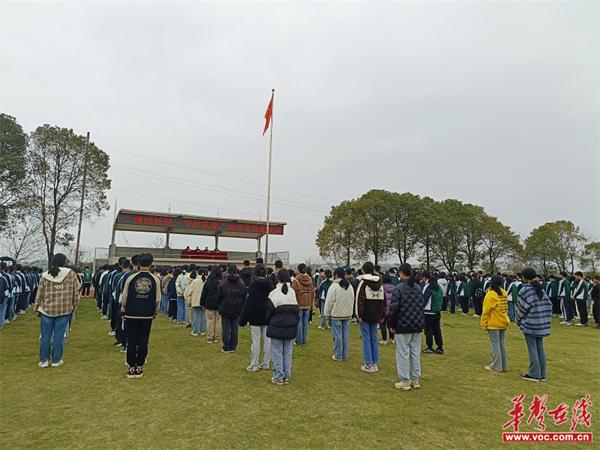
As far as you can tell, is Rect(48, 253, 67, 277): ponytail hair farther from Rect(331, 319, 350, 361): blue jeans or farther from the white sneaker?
the white sneaker

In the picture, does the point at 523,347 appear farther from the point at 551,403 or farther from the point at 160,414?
the point at 160,414

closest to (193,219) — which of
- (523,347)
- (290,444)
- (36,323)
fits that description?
(36,323)

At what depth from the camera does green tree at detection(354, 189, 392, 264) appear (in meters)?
34.0

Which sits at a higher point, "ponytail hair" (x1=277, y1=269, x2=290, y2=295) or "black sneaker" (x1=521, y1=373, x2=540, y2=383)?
"ponytail hair" (x1=277, y1=269, x2=290, y2=295)

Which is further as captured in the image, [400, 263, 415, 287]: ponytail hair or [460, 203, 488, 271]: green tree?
[460, 203, 488, 271]: green tree

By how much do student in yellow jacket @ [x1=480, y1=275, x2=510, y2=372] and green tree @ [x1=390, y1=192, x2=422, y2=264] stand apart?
92.2 ft

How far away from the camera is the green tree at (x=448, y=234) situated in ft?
115

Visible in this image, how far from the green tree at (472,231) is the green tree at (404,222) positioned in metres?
5.36

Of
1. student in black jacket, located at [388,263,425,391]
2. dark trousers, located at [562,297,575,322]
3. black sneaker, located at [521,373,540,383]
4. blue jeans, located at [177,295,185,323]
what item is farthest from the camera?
dark trousers, located at [562,297,575,322]

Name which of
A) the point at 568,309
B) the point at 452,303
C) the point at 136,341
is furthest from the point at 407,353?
the point at 452,303

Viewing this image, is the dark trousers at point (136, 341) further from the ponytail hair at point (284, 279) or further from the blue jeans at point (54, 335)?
the ponytail hair at point (284, 279)

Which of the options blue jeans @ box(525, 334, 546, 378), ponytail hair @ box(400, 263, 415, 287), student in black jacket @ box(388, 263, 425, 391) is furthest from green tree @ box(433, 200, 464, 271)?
student in black jacket @ box(388, 263, 425, 391)

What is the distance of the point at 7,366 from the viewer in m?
6.15

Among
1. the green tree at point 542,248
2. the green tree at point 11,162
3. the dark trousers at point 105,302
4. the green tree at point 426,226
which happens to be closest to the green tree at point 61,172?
the green tree at point 11,162
